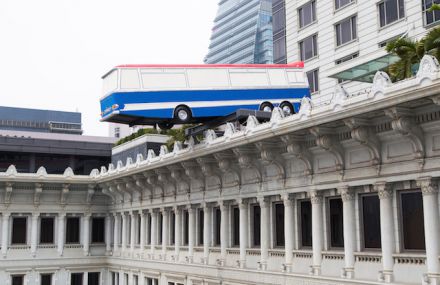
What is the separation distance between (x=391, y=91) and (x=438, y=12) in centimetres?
→ 2012

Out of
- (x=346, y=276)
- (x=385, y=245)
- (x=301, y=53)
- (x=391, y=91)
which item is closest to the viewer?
(x=391, y=91)

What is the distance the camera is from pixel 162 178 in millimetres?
Result: 36188

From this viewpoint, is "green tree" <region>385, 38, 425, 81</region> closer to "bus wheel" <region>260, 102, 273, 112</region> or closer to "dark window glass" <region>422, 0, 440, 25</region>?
"bus wheel" <region>260, 102, 273, 112</region>

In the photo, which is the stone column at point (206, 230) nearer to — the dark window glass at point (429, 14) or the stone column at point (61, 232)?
the stone column at point (61, 232)

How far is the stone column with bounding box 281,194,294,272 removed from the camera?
25.5 meters

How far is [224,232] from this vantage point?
30.9 meters

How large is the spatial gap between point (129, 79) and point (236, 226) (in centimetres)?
964

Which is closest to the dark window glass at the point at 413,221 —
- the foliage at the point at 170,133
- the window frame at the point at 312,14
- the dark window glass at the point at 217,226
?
the dark window glass at the point at 217,226

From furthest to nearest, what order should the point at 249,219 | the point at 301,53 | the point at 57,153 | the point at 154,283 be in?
the point at 57,153, the point at 301,53, the point at 154,283, the point at 249,219

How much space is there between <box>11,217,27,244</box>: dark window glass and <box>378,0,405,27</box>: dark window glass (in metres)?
31.0

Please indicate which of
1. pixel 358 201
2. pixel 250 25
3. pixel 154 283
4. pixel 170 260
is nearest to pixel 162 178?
pixel 170 260

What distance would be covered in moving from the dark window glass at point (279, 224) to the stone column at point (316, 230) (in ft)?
9.84

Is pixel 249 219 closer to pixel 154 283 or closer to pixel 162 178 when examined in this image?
pixel 162 178

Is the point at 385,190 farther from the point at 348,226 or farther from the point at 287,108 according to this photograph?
the point at 287,108
